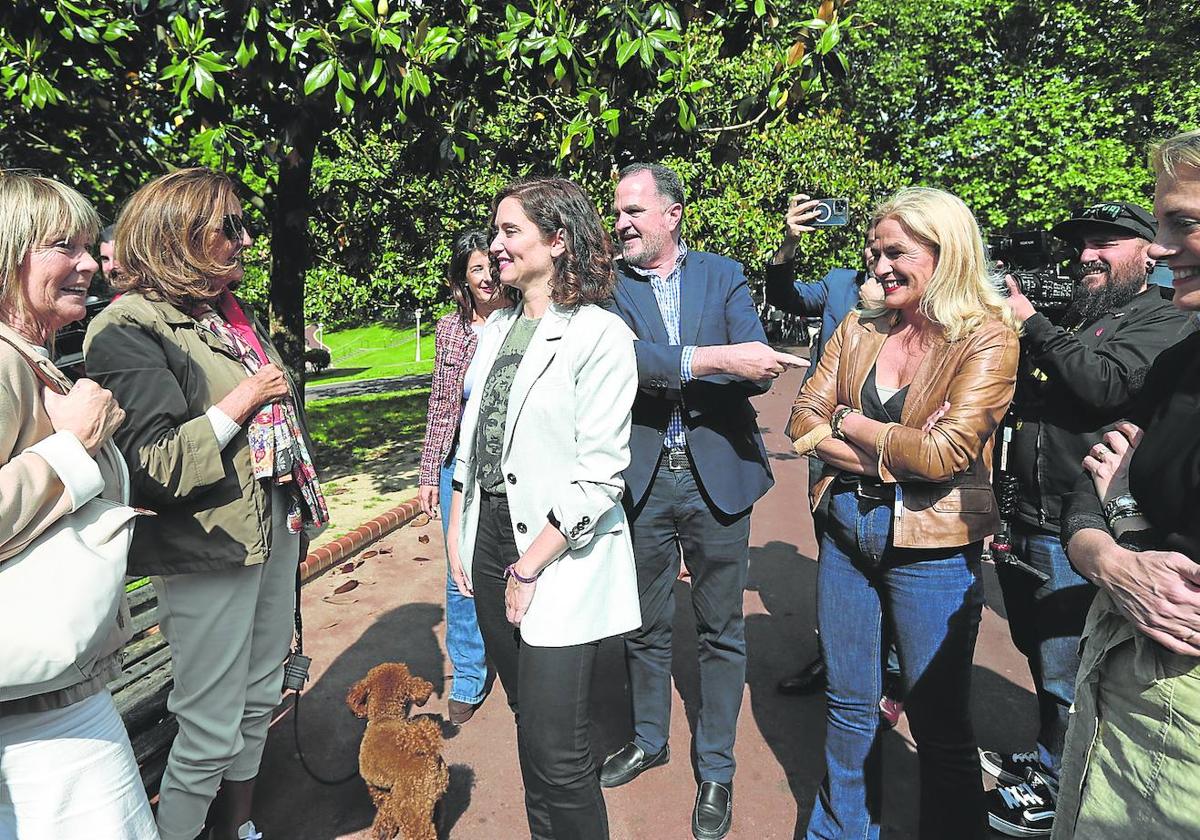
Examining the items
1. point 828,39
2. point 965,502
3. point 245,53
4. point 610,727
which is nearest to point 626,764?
point 610,727

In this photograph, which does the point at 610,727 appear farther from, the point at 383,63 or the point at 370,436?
the point at 370,436

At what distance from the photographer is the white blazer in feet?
7.10

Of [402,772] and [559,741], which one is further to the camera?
[402,772]

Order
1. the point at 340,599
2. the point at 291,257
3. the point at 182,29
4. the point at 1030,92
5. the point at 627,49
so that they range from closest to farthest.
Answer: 1. the point at 182,29
2. the point at 627,49
3. the point at 340,599
4. the point at 291,257
5. the point at 1030,92

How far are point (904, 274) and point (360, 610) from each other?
4.00 m

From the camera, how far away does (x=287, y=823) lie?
2.94m

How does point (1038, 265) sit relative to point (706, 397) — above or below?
above

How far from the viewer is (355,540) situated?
6.06 meters

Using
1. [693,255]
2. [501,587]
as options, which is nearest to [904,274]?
[693,255]

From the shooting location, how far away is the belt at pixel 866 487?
249 cm

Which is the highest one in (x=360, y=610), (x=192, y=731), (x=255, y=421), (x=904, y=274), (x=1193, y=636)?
(x=904, y=274)

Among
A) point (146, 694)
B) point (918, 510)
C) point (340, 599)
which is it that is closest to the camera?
point (918, 510)

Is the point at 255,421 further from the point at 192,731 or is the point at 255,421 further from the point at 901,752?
the point at 901,752

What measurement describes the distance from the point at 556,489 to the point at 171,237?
148 centimetres
